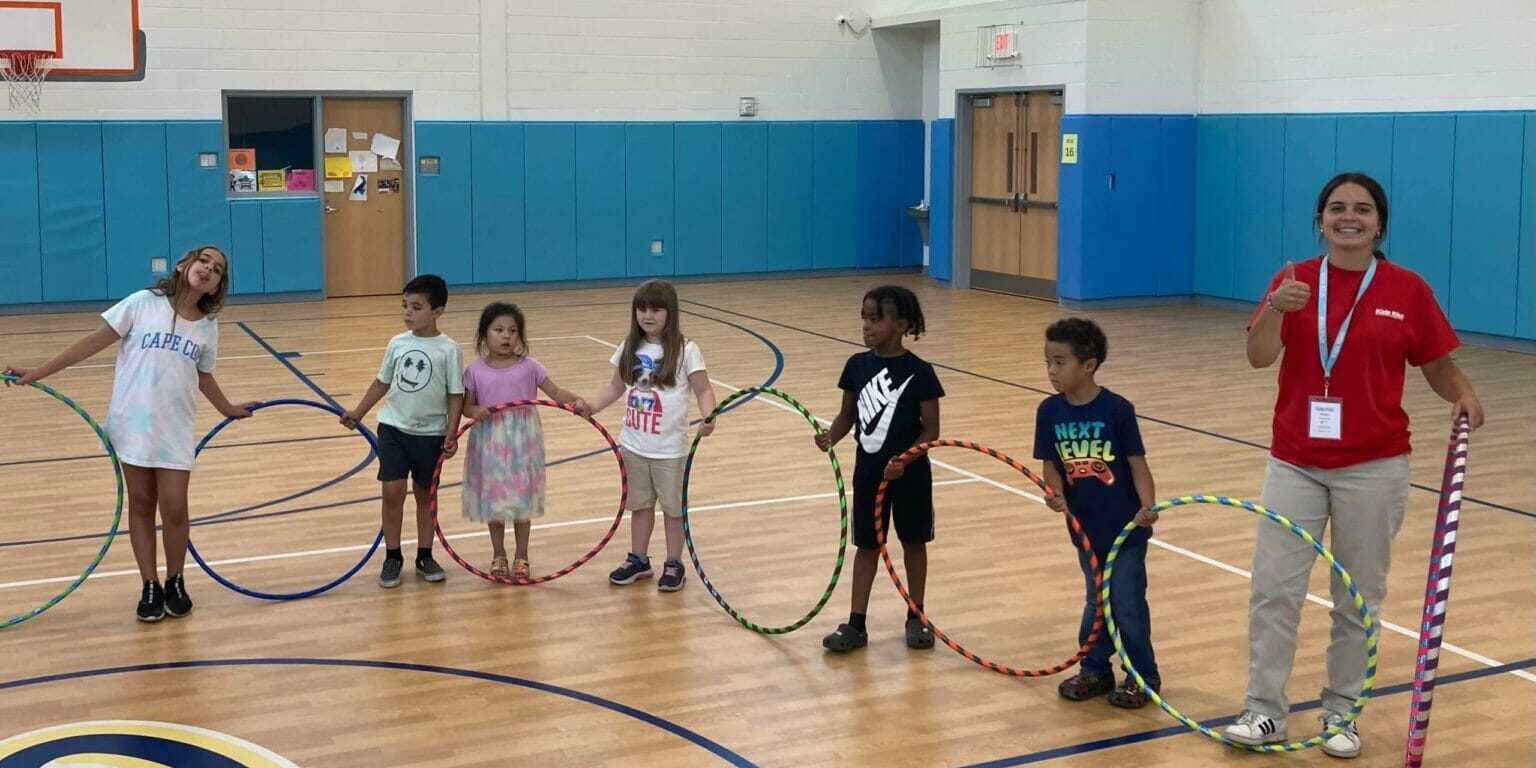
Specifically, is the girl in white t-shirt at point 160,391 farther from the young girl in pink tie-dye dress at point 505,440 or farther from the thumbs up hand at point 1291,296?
the thumbs up hand at point 1291,296

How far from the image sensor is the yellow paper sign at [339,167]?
2006cm

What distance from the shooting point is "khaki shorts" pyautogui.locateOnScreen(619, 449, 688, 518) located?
734cm

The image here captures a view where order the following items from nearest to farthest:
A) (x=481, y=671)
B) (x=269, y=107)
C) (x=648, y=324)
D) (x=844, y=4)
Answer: (x=481, y=671) < (x=648, y=324) < (x=269, y=107) < (x=844, y=4)

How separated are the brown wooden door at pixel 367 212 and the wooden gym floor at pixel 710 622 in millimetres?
8359

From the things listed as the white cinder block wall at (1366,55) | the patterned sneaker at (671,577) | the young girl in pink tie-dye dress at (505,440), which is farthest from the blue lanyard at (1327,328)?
the white cinder block wall at (1366,55)

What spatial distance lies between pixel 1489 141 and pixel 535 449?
12.0 metres

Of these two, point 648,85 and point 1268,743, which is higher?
point 648,85

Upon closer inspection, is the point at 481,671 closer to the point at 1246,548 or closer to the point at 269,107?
the point at 1246,548

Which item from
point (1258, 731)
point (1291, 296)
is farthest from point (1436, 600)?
point (1291, 296)

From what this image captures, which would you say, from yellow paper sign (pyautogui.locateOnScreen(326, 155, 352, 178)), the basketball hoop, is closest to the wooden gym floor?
the basketball hoop

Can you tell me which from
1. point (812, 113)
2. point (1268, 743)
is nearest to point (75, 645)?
point (1268, 743)

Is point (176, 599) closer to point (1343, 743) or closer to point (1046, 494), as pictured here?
point (1046, 494)

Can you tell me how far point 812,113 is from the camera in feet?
75.1

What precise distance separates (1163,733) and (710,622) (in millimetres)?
2146
